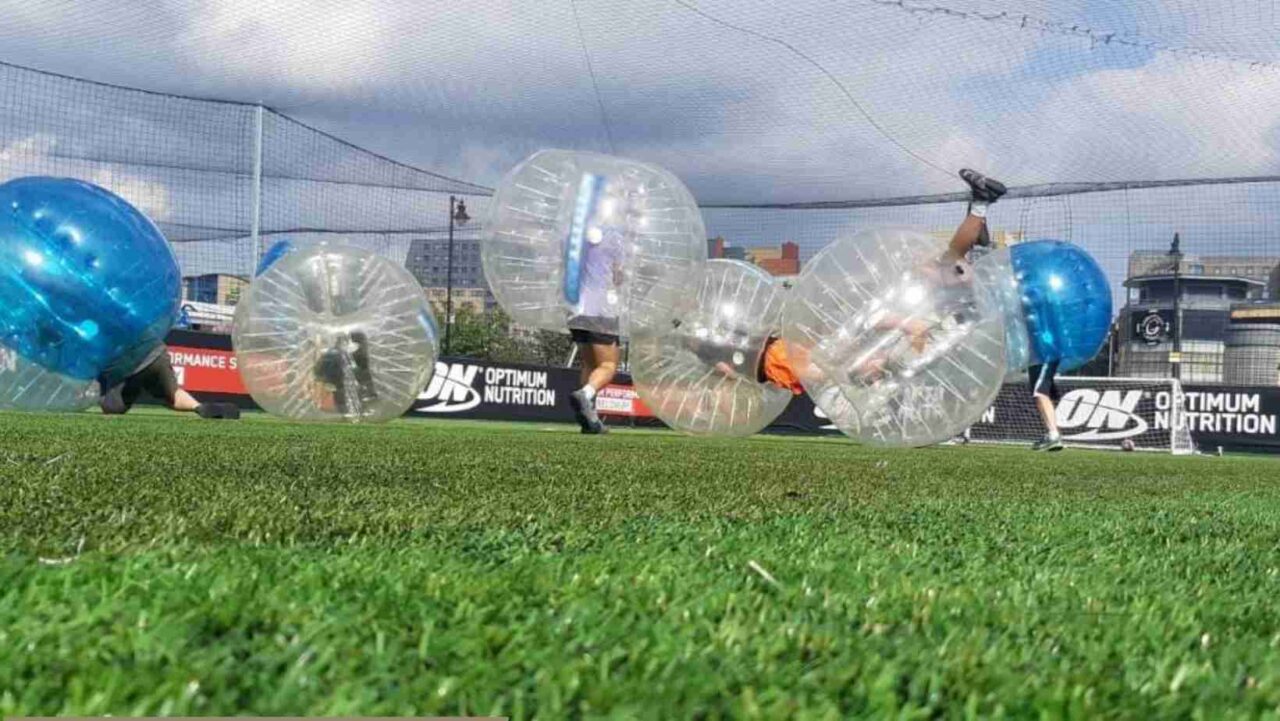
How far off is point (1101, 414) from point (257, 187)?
12422 millimetres

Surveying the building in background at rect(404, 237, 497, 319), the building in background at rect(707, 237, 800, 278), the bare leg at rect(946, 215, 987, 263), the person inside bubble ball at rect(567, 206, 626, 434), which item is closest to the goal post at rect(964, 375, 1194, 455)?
the building in background at rect(707, 237, 800, 278)

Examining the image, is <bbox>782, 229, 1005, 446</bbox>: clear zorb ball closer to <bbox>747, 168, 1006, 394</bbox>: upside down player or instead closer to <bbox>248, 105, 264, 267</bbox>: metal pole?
<bbox>747, 168, 1006, 394</bbox>: upside down player

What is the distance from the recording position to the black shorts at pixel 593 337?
716 centimetres

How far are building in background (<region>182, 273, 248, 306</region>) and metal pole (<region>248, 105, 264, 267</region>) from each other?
1.92ft

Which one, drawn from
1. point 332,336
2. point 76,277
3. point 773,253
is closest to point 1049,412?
point 332,336

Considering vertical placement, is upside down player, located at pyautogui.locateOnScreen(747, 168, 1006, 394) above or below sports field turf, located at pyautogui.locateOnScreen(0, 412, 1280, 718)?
above

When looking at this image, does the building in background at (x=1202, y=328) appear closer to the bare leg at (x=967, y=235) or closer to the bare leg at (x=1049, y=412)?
the bare leg at (x=1049, y=412)

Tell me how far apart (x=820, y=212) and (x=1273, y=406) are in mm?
7227

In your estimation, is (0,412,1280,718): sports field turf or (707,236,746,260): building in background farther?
(707,236,746,260): building in background

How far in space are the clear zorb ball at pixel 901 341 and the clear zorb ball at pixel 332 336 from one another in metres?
3.03

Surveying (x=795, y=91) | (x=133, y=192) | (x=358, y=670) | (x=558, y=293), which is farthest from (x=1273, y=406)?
(x=358, y=670)

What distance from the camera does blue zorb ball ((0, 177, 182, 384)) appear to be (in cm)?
599

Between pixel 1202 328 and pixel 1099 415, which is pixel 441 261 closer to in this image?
pixel 1099 415

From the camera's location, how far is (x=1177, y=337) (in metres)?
23.5
